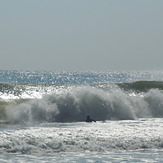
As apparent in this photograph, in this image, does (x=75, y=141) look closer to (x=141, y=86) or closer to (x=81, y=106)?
(x=81, y=106)

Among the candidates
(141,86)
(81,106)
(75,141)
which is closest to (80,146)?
(75,141)

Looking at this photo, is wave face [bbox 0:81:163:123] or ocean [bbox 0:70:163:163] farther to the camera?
wave face [bbox 0:81:163:123]

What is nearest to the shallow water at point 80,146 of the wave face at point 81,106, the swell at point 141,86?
the wave face at point 81,106

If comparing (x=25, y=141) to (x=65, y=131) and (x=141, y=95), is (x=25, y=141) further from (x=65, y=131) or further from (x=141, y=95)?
(x=141, y=95)

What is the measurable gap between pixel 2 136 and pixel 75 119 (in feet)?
51.0

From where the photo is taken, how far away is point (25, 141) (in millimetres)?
25672

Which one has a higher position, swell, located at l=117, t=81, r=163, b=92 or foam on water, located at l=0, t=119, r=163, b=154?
swell, located at l=117, t=81, r=163, b=92

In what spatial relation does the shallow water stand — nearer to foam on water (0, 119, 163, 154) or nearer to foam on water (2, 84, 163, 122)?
foam on water (0, 119, 163, 154)

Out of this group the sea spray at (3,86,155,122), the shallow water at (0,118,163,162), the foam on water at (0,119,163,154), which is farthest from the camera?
the sea spray at (3,86,155,122)

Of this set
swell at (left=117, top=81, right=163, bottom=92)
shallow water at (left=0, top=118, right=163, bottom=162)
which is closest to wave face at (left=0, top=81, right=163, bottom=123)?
swell at (left=117, top=81, right=163, bottom=92)

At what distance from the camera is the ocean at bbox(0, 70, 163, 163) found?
24.4 m

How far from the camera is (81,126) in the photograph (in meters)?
34.0

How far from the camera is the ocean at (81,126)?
24375mm

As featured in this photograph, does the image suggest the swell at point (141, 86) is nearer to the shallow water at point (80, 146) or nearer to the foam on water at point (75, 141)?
the foam on water at point (75, 141)
